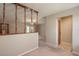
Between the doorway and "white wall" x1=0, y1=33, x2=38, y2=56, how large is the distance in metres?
2.05

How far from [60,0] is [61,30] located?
5.18m

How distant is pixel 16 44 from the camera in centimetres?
305

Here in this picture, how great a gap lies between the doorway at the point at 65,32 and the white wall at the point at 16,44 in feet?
6.72

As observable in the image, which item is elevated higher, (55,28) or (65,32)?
(55,28)

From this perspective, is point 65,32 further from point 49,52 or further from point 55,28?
point 49,52

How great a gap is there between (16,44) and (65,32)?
3559mm

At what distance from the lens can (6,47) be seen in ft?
8.43

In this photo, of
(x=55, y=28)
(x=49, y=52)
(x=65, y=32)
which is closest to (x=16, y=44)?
(x=49, y=52)

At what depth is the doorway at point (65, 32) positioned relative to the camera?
5.18m

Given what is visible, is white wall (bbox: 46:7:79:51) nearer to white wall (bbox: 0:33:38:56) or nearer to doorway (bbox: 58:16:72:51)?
doorway (bbox: 58:16:72:51)

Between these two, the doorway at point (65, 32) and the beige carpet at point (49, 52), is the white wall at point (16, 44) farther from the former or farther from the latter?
the doorway at point (65, 32)

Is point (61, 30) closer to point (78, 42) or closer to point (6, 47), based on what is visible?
point (78, 42)

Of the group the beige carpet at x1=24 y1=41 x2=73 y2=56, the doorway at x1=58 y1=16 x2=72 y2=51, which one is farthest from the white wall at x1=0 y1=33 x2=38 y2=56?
the doorway at x1=58 y1=16 x2=72 y2=51

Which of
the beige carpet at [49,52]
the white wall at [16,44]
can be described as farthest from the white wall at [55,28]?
the white wall at [16,44]
